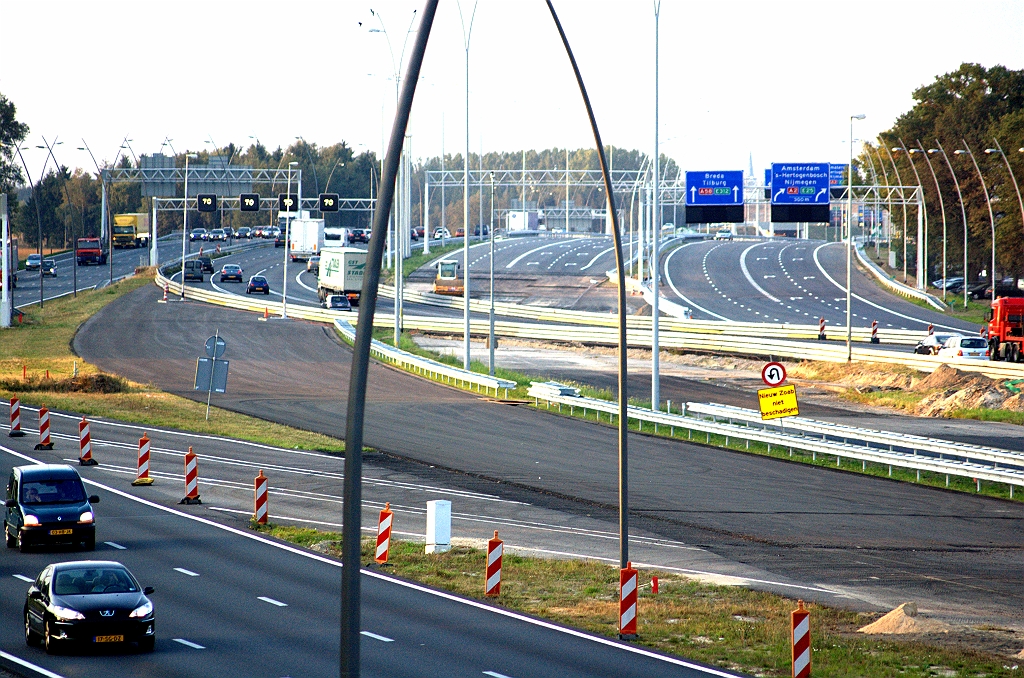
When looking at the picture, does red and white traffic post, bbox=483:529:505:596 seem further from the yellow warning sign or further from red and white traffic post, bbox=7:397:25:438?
red and white traffic post, bbox=7:397:25:438

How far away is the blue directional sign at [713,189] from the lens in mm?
66062

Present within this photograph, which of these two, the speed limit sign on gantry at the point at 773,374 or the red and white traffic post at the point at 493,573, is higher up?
the speed limit sign on gantry at the point at 773,374

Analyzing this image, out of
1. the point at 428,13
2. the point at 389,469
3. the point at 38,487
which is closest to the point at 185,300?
the point at 389,469

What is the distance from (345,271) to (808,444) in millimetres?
53161

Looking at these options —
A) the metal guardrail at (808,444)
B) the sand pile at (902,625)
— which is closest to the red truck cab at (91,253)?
the metal guardrail at (808,444)

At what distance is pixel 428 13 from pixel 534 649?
10278 mm

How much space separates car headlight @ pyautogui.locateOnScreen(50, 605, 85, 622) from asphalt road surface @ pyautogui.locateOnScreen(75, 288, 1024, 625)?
12.3 m

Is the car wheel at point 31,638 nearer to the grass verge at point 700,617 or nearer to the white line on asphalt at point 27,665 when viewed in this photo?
the white line on asphalt at point 27,665

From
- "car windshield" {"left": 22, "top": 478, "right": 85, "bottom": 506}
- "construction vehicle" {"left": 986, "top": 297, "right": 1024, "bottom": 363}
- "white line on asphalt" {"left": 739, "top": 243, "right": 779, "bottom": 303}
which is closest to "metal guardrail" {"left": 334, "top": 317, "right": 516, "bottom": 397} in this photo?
"construction vehicle" {"left": 986, "top": 297, "right": 1024, "bottom": 363}

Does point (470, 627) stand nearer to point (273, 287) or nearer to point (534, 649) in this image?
point (534, 649)

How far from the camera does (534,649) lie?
16.8 m

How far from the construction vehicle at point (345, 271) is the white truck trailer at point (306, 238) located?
3283 cm

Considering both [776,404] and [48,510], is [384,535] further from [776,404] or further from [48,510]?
[776,404]

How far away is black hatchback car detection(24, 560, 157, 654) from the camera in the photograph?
16.2m
